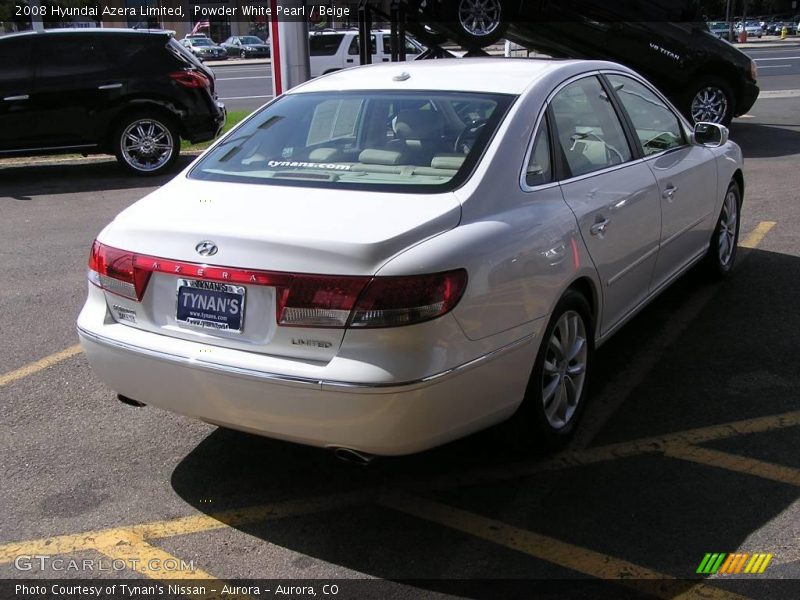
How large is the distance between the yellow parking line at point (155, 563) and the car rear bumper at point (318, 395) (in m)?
0.52

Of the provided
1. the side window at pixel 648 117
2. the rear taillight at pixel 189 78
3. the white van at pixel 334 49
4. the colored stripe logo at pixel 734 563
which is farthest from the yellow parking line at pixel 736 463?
the white van at pixel 334 49

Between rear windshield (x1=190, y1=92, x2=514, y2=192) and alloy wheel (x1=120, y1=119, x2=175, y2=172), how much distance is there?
7.37 m

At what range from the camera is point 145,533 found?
3.27 meters

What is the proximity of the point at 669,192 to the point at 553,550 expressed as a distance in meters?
2.45

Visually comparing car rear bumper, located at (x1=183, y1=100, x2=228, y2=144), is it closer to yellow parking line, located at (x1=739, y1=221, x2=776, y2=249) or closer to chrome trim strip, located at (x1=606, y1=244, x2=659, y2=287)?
yellow parking line, located at (x1=739, y1=221, x2=776, y2=249)

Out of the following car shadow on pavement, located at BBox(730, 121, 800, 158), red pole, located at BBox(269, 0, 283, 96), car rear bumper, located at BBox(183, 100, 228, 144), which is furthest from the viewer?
car shadow on pavement, located at BBox(730, 121, 800, 158)

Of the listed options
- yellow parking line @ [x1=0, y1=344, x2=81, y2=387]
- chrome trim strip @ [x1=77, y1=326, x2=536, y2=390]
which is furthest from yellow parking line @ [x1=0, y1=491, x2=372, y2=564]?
yellow parking line @ [x1=0, y1=344, x2=81, y2=387]

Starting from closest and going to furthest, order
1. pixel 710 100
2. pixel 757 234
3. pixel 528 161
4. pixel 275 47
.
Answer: pixel 528 161 < pixel 757 234 < pixel 275 47 < pixel 710 100

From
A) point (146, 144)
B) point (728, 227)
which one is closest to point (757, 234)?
point (728, 227)

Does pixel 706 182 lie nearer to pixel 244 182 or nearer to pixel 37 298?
pixel 244 182

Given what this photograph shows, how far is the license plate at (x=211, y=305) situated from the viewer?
3.05 m

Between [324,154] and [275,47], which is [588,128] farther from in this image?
[275,47]

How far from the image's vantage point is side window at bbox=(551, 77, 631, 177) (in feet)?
13.0

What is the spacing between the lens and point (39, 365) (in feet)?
16.2
